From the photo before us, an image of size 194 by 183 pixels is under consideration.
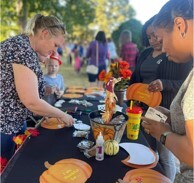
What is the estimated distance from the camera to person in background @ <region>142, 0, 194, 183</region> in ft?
2.29

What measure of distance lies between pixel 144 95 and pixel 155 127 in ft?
1.79

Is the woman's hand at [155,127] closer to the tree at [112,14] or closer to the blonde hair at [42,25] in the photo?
the blonde hair at [42,25]

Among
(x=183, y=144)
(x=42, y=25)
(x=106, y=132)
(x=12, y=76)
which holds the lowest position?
(x=106, y=132)

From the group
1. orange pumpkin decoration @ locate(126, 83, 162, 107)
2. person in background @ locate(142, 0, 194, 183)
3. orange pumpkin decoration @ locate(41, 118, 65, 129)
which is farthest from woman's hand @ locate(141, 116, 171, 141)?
orange pumpkin decoration @ locate(41, 118, 65, 129)

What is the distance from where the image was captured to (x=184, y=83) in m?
0.77

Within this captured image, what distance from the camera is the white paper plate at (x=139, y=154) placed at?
3.55ft

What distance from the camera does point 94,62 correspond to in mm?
5527

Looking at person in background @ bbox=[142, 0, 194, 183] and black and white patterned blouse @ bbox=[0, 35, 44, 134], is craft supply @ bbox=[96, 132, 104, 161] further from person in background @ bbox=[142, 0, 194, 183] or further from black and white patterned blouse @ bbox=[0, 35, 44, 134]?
black and white patterned blouse @ bbox=[0, 35, 44, 134]

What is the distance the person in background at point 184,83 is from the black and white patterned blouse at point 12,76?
28.6 inches

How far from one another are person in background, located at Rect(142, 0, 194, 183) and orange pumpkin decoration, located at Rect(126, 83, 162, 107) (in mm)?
597

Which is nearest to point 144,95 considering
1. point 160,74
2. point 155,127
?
point 160,74

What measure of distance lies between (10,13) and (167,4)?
17.1ft

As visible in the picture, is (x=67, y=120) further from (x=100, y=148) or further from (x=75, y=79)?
(x=75, y=79)

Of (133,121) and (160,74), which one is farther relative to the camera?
(160,74)
